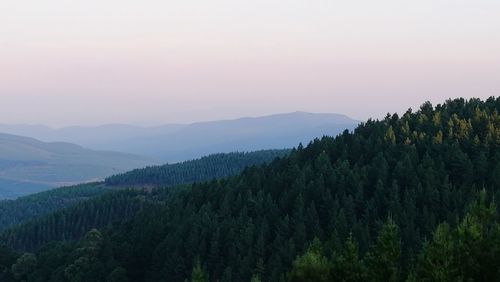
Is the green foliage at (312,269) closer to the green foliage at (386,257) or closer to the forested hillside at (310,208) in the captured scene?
the green foliage at (386,257)

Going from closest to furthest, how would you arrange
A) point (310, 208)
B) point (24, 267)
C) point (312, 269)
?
point (312, 269)
point (310, 208)
point (24, 267)

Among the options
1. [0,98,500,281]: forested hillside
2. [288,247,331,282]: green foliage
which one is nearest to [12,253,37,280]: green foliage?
[0,98,500,281]: forested hillside

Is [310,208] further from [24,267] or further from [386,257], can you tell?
[24,267]

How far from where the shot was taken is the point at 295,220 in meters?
117

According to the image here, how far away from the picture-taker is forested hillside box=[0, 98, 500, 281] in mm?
108938

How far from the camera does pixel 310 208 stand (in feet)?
390

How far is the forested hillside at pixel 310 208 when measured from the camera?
357 feet

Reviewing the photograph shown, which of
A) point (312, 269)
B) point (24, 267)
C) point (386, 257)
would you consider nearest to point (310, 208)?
point (386, 257)

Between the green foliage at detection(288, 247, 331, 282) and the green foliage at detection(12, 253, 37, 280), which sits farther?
the green foliage at detection(12, 253, 37, 280)

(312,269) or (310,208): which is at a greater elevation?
(312,269)

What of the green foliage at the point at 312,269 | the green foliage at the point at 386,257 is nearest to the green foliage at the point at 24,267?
the green foliage at the point at 312,269

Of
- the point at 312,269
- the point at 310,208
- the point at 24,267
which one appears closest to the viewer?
the point at 312,269

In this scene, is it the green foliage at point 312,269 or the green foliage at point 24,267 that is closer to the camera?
the green foliage at point 312,269

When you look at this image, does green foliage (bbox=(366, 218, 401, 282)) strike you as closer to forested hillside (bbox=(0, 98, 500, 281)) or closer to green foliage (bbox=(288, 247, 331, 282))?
green foliage (bbox=(288, 247, 331, 282))
